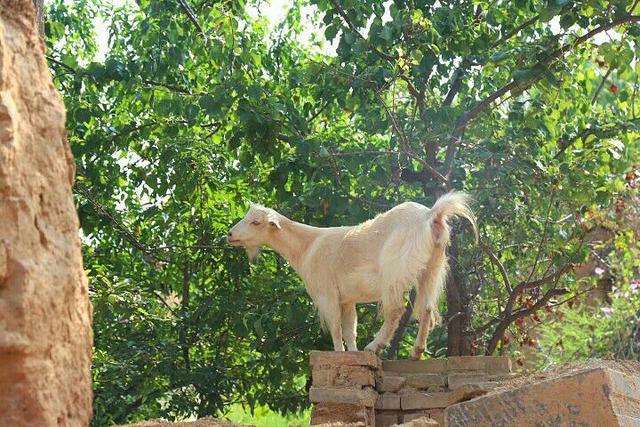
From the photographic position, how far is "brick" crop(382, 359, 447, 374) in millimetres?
8359

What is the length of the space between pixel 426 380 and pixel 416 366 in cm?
31

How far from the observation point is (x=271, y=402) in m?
11.6

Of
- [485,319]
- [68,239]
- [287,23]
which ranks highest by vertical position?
[287,23]

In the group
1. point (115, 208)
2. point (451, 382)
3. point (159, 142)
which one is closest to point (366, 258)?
point (451, 382)

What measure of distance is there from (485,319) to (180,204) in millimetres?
3771

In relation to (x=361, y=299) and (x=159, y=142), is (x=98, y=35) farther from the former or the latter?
(x=361, y=299)

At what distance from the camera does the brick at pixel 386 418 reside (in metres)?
8.00

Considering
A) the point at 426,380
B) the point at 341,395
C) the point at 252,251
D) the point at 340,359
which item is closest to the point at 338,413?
the point at 341,395

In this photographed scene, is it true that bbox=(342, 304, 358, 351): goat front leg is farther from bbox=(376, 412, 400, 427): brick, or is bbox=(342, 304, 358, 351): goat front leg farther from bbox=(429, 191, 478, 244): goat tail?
bbox=(429, 191, 478, 244): goat tail

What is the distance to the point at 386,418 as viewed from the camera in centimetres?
802

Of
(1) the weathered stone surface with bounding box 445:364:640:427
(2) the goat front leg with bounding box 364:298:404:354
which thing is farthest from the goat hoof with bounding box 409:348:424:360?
(1) the weathered stone surface with bounding box 445:364:640:427

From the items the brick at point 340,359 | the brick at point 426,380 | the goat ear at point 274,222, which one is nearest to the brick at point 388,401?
the brick at point 426,380

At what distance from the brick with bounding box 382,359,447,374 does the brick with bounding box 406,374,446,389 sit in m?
0.17

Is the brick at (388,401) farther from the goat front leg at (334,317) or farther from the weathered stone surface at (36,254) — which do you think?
the weathered stone surface at (36,254)
